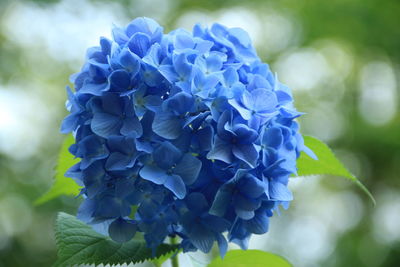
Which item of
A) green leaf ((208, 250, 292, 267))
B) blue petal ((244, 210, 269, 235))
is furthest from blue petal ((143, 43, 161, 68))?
green leaf ((208, 250, 292, 267))

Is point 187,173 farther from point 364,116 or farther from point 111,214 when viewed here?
point 364,116

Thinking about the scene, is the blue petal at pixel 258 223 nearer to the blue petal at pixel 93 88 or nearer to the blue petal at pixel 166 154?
the blue petal at pixel 166 154

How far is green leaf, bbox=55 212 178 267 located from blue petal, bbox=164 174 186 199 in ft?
0.41

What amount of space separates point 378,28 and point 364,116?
0.80 meters

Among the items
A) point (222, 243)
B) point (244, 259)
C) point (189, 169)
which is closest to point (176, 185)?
point (189, 169)

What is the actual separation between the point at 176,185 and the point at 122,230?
106 mm

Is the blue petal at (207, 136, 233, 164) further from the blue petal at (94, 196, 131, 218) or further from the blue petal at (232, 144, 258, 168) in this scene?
the blue petal at (94, 196, 131, 218)

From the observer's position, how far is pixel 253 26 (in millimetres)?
4965

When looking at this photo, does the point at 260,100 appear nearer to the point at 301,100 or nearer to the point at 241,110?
the point at 241,110

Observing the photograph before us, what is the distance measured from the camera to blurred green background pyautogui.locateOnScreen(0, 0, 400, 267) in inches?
159

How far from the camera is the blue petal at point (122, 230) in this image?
0.62 metres

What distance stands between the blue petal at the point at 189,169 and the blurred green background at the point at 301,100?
136 inches

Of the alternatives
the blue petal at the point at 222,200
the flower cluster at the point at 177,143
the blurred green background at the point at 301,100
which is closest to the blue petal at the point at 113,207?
the flower cluster at the point at 177,143

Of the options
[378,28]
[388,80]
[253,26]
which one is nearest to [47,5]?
[253,26]
